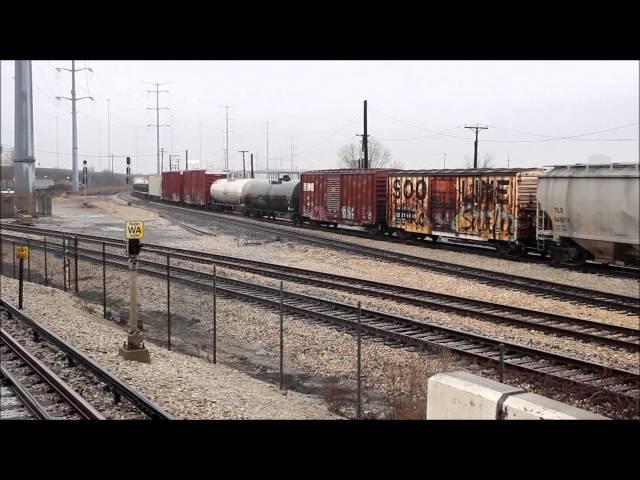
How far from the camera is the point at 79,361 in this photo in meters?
10.5

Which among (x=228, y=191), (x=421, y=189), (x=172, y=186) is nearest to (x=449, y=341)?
(x=421, y=189)

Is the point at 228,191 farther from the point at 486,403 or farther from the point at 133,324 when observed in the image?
the point at 486,403

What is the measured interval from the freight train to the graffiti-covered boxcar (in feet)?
0.10

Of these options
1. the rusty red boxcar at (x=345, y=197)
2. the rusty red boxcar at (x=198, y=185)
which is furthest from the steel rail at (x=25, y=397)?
the rusty red boxcar at (x=198, y=185)

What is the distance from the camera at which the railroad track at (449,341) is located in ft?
29.9

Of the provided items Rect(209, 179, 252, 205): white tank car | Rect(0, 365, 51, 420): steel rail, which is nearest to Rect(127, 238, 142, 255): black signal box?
Rect(0, 365, 51, 420): steel rail

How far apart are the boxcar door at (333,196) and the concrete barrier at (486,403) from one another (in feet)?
84.2

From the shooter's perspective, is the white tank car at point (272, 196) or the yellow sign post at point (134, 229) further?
the white tank car at point (272, 196)

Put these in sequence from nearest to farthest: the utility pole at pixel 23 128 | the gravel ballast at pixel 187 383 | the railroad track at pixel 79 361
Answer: the railroad track at pixel 79 361 → the gravel ballast at pixel 187 383 → the utility pole at pixel 23 128

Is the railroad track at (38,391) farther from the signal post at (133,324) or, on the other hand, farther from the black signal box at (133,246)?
the black signal box at (133,246)

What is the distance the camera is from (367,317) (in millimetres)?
13359

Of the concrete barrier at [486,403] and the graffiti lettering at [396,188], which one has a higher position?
the graffiti lettering at [396,188]
